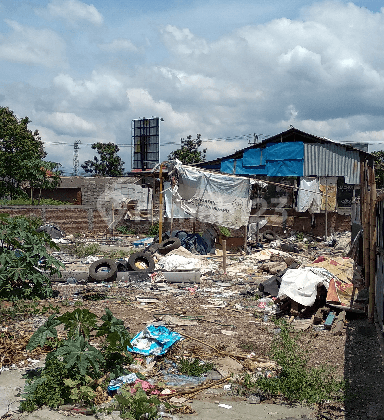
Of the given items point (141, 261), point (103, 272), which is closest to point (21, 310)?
point (103, 272)

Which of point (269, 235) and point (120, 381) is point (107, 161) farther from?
point (120, 381)

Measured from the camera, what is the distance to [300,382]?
5.15 meters

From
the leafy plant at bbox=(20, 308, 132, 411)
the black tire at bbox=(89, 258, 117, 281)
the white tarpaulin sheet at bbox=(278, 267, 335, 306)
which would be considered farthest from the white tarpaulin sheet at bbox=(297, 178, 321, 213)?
the leafy plant at bbox=(20, 308, 132, 411)

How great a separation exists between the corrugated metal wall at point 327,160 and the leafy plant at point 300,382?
16685mm

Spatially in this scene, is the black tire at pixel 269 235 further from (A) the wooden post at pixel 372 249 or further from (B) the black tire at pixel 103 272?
(A) the wooden post at pixel 372 249

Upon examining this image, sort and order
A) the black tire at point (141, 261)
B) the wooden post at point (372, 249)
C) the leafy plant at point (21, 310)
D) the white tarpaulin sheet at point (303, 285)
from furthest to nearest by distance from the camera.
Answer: the black tire at point (141, 261)
the white tarpaulin sheet at point (303, 285)
the leafy plant at point (21, 310)
the wooden post at point (372, 249)

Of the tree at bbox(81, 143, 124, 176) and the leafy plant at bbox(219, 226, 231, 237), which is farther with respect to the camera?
the tree at bbox(81, 143, 124, 176)

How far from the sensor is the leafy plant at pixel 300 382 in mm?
4934

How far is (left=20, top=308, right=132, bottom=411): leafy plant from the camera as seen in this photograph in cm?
474

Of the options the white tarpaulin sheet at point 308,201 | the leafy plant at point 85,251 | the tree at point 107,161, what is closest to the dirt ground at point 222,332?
the leafy plant at point 85,251

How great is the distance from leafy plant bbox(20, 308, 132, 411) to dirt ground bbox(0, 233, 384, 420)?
223 millimetres

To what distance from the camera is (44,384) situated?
4859mm

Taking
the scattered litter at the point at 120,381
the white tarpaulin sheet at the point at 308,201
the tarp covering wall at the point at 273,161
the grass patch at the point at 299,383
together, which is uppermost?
the tarp covering wall at the point at 273,161

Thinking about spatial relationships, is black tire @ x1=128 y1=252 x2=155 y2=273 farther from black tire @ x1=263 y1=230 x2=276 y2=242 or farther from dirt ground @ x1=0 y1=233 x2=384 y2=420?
black tire @ x1=263 y1=230 x2=276 y2=242
